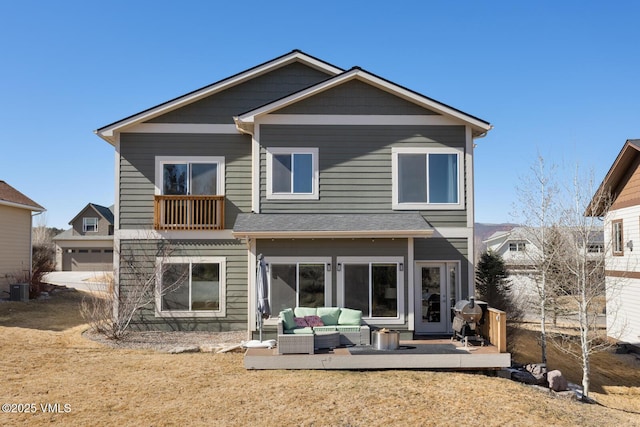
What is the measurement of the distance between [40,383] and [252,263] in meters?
5.37

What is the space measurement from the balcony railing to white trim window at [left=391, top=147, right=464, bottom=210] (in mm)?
5303

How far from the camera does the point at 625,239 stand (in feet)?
56.3

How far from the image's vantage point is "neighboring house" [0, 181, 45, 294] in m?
20.2

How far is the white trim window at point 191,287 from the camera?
1366 cm

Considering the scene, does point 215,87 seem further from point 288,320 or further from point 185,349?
point 185,349

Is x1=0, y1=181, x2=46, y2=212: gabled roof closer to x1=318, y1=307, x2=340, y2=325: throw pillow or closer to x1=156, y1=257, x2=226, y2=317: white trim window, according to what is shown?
x1=156, y1=257, x2=226, y2=317: white trim window

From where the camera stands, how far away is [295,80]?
15.4 meters

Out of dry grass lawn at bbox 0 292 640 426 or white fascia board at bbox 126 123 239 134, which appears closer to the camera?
dry grass lawn at bbox 0 292 640 426

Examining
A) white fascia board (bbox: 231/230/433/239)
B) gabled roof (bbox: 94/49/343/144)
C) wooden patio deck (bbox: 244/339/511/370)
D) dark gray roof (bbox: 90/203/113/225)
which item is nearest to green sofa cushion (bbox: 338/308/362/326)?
wooden patio deck (bbox: 244/339/511/370)

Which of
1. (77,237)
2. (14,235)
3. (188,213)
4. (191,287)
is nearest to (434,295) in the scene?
(191,287)

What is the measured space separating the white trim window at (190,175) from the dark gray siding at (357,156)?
197cm

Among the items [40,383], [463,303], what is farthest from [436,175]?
[40,383]

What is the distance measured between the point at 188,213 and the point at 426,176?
7110mm

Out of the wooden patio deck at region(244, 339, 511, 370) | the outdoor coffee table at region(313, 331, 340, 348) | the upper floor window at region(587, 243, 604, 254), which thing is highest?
Answer: the upper floor window at region(587, 243, 604, 254)
